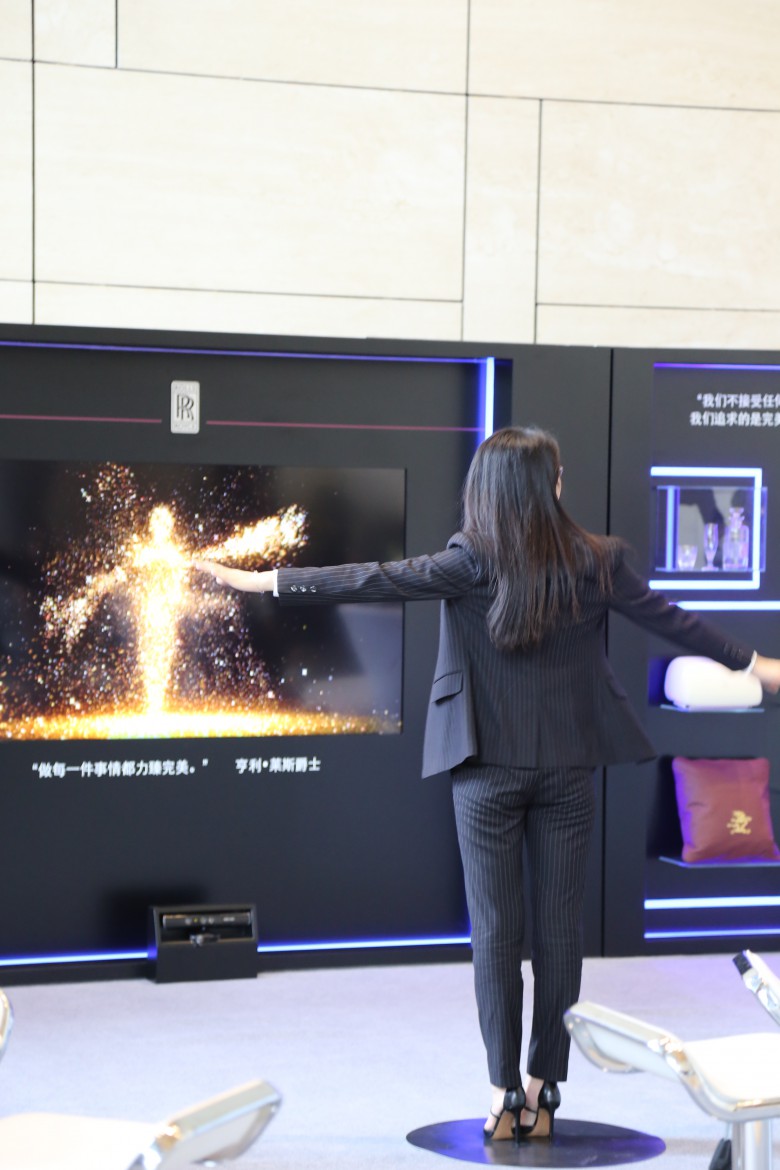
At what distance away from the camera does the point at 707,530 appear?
4.63 meters

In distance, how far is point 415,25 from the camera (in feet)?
15.9

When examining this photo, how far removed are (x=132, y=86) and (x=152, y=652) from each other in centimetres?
186

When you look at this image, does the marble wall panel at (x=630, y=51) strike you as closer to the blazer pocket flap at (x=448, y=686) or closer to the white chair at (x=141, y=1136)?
the blazer pocket flap at (x=448, y=686)

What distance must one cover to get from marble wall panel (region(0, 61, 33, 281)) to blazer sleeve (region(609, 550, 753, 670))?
2550 mm

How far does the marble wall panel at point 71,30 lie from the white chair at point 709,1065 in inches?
148

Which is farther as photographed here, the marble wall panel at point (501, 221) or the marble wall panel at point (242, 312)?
the marble wall panel at point (501, 221)

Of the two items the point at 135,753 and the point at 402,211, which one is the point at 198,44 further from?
the point at 135,753

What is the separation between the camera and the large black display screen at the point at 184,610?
4.30 m

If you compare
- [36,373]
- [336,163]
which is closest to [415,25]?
[336,163]

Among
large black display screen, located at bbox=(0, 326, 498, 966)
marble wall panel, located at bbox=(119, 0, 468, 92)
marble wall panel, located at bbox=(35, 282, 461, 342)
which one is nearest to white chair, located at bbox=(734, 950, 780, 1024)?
large black display screen, located at bbox=(0, 326, 498, 966)

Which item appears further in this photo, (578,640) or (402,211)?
(402,211)

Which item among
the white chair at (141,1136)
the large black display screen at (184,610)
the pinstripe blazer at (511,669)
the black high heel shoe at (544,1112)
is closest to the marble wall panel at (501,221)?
the large black display screen at (184,610)

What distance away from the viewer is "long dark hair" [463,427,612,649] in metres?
2.93

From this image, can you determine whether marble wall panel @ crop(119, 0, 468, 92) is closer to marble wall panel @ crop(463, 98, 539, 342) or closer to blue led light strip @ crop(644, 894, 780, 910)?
marble wall panel @ crop(463, 98, 539, 342)
